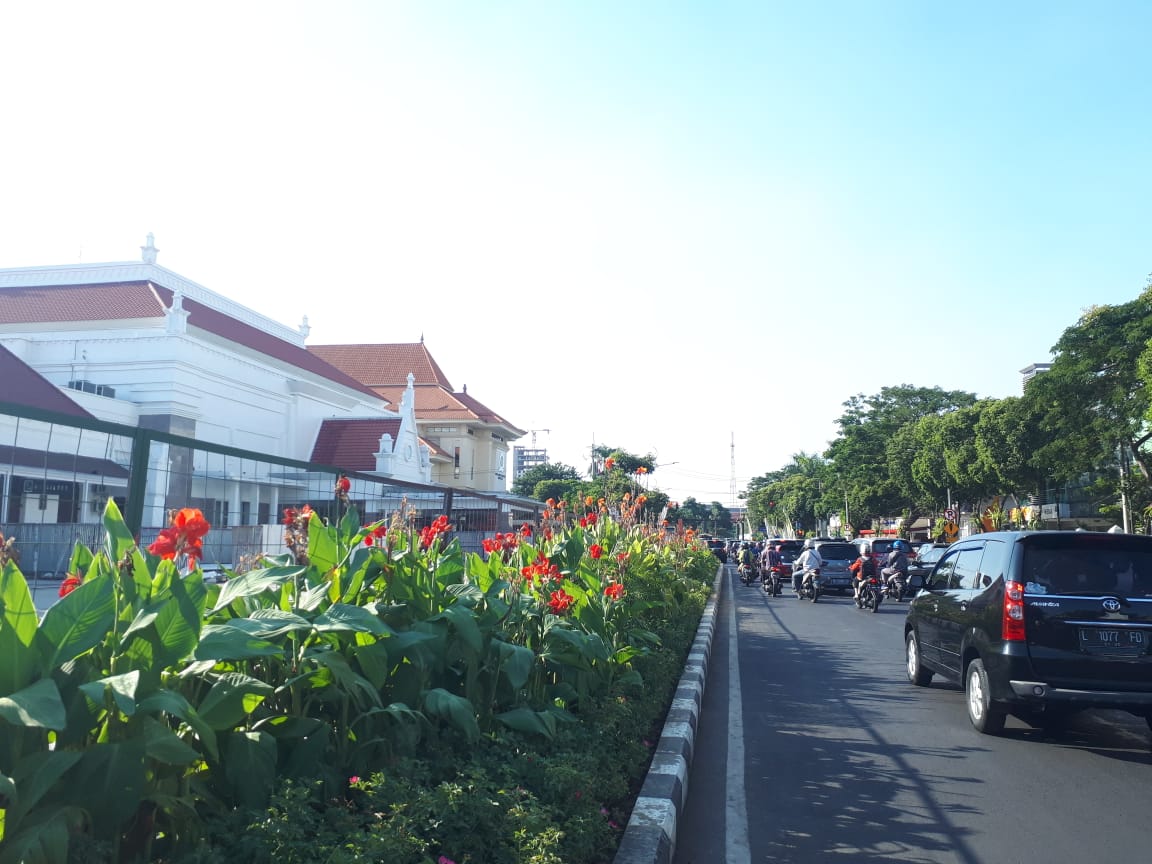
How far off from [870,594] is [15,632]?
60.3 feet

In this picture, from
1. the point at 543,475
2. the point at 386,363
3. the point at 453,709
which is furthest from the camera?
the point at 543,475

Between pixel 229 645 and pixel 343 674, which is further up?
pixel 229 645

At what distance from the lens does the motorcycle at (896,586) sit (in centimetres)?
2112

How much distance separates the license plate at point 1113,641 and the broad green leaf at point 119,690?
246 inches

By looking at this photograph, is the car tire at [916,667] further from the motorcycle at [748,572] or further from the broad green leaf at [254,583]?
the motorcycle at [748,572]

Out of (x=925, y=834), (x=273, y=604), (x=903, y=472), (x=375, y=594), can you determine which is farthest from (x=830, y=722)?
(x=903, y=472)

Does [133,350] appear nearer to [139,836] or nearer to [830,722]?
[830,722]

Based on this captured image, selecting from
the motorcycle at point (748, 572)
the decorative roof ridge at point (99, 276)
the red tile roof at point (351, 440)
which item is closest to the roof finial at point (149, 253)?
the decorative roof ridge at point (99, 276)

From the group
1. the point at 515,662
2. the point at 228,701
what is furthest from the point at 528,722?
the point at 228,701

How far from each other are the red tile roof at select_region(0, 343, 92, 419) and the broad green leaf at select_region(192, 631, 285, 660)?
68.0ft

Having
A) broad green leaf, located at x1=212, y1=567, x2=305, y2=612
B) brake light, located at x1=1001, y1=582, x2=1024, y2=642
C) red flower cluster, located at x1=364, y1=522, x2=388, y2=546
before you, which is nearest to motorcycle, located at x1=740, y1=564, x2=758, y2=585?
brake light, located at x1=1001, y1=582, x2=1024, y2=642

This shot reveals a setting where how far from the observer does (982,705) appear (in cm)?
702

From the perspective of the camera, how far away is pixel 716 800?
544cm

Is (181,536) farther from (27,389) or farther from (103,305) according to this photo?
(103,305)
